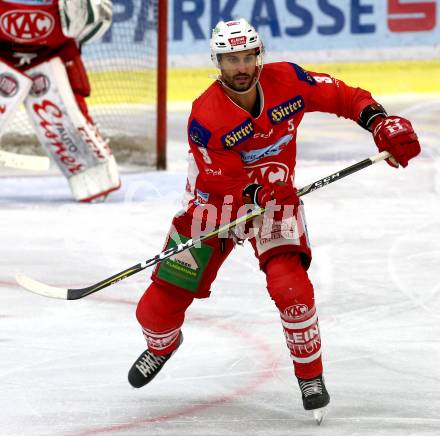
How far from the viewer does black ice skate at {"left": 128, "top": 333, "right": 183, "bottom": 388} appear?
3.83 meters

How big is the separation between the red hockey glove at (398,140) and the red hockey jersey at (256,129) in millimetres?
148

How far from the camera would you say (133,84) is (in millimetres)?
8242

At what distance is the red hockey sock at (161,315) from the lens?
12.4 feet

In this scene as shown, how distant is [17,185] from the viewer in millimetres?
7664

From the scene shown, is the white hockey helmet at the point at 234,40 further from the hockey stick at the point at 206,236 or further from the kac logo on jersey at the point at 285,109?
the hockey stick at the point at 206,236

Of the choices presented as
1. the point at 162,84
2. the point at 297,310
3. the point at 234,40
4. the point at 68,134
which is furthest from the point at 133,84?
the point at 297,310

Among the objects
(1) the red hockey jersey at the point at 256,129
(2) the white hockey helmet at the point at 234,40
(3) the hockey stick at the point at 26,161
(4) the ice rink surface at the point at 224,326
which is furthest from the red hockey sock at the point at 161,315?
(3) the hockey stick at the point at 26,161

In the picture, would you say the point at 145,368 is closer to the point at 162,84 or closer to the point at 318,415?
the point at 318,415

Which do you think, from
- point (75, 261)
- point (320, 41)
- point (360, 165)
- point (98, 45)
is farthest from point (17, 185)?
point (360, 165)

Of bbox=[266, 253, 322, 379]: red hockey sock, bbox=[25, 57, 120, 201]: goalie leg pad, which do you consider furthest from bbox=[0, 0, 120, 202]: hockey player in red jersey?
bbox=[266, 253, 322, 379]: red hockey sock

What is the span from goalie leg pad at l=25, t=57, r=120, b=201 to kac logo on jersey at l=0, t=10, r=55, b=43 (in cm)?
21

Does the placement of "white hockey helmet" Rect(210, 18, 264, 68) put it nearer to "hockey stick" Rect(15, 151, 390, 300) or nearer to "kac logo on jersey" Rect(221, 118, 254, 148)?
"kac logo on jersey" Rect(221, 118, 254, 148)

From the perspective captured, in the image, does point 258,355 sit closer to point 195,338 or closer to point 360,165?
point 195,338

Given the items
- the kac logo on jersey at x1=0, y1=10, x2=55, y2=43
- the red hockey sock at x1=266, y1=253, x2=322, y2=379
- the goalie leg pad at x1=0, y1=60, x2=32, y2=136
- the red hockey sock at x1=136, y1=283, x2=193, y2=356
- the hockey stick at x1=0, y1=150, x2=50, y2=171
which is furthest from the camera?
the goalie leg pad at x1=0, y1=60, x2=32, y2=136
